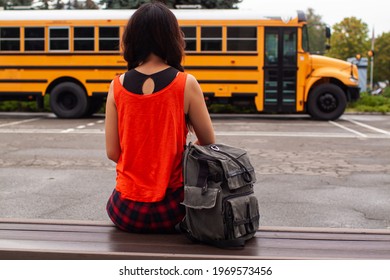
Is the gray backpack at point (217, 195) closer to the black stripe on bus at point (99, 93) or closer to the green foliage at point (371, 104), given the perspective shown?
the black stripe on bus at point (99, 93)

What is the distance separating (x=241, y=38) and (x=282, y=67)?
132cm

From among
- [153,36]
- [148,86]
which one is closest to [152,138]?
[148,86]

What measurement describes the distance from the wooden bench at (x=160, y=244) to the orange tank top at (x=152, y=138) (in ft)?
0.81

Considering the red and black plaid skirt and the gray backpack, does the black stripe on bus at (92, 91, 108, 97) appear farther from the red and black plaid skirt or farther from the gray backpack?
the gray backpack

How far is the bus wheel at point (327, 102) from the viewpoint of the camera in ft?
53.2

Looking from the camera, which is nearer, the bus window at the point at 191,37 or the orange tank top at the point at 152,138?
the orange tank top at the point at 152,138

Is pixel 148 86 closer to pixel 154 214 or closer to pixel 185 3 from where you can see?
pixel 154 214

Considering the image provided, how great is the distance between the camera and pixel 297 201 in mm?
6180

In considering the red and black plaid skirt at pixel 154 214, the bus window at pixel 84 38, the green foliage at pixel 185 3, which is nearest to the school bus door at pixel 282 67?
the bus window at pixel 84 38

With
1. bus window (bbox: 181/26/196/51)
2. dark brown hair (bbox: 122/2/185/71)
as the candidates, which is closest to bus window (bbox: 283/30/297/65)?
bus window (bbox: 181/26/196/51)

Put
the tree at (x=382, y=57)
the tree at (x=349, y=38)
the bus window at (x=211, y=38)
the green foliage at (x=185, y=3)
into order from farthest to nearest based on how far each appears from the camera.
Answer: the tree at (x=382, y=57) < the tree at (x=349, y=38) < the green foliage at (x=185, y=3) < the bus window at (x=211, y=38)

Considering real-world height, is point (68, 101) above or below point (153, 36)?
below

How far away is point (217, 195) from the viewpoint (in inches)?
103

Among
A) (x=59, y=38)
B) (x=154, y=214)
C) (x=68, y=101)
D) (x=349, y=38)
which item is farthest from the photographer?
(x=349, y=38)
